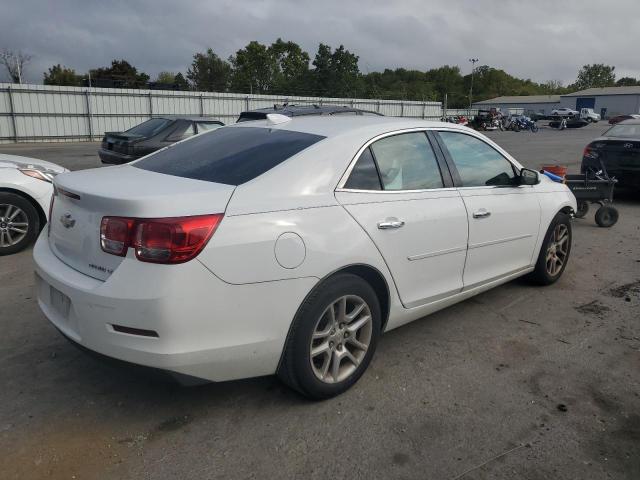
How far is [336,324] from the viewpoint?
→ 9.82 ft

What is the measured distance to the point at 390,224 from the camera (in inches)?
125

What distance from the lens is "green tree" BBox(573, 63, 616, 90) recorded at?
127812 mm

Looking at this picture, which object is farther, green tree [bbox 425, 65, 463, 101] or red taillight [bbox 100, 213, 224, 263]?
green tree [bbox 425, 65, 463, 101]

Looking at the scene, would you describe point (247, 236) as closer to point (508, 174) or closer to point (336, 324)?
point (336, 324)

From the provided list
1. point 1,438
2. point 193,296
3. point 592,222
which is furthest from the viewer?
point 592,222

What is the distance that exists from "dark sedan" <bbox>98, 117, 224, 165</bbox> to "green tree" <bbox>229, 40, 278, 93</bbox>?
199 feet

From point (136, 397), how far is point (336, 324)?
4.04ft

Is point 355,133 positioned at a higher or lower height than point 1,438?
higher

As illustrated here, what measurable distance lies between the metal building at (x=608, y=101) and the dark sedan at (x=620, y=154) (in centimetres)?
8111

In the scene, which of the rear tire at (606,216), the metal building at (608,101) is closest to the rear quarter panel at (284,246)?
the rear tire at (606,216)

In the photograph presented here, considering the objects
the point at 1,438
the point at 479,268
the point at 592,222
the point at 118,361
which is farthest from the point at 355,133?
the point at 592,222

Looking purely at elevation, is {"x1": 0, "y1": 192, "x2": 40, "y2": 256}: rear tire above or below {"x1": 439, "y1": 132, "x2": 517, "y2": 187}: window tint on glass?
below

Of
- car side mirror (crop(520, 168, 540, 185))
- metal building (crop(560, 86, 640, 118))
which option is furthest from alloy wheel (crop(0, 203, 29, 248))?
metal building (crop(560, 86, 640, 118))

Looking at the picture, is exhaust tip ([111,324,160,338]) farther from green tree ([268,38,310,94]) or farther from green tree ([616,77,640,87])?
green tree ([616,77,640,87])
